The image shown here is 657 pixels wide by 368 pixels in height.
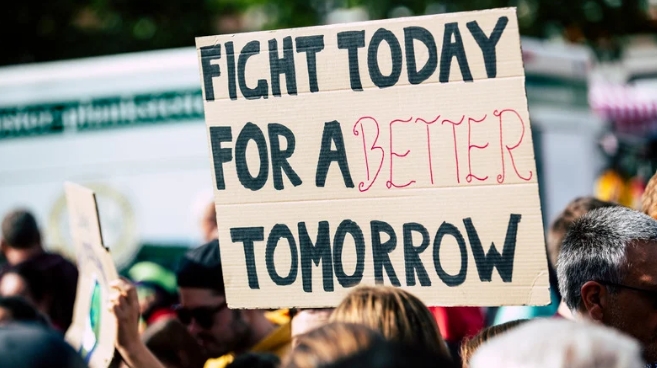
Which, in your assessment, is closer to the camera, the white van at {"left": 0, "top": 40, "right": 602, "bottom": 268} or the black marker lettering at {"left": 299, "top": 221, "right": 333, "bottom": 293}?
the black marker lettering at {"left": 299, "top": 221, "right": 333, "bottom": 293}

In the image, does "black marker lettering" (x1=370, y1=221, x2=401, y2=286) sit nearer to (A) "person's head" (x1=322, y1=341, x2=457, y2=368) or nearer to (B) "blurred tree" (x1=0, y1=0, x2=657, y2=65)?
(A) "person's head" (x1=322, y1=341, x2=457, y2=368)

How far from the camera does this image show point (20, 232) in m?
5.61

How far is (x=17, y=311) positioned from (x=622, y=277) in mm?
2094

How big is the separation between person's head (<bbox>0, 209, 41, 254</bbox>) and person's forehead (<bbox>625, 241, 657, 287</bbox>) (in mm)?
3857

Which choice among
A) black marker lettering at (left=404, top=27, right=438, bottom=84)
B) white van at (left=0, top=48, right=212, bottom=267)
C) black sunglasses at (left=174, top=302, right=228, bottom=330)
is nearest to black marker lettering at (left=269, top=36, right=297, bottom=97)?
black marker lettering at (left=404, top=27, right=438, bottom=84)

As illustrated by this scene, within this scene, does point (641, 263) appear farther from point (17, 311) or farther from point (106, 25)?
point (106, 25)

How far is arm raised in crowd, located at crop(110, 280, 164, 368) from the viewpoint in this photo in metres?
3.24

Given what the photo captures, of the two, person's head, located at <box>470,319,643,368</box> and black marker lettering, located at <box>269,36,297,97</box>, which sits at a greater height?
black marker lettering, located at <box>269,36,297,97</box>

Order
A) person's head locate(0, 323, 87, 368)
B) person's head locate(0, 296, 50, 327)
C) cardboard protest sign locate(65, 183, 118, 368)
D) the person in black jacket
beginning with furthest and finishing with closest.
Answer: the person in black jacket → person's head locate(0, 296, 50, 327) → cardboard protest sign locate(65, 183, 118, 368) → person's head locate(0, 323, 87, 368)

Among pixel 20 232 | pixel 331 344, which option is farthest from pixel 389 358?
pixel 20 232

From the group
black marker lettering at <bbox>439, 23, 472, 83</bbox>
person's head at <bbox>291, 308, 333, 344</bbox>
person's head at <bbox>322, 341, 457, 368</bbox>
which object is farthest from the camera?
person's head at <bbox>291, 308, 333, 344</bbox>

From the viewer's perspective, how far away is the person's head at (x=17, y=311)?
11.5ft

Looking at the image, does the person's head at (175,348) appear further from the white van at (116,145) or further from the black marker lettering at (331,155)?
the white van at (116,145)

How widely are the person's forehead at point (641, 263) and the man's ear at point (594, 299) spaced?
9 centimetres
